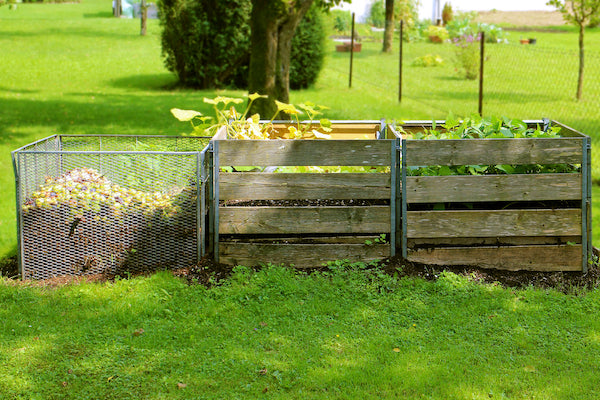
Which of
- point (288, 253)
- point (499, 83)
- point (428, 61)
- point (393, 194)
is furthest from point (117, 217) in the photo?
point (428, 61)

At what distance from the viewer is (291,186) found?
530cm

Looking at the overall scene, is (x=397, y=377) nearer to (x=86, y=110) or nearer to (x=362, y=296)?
(x=362, y=296)

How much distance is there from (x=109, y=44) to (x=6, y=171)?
19460 mm

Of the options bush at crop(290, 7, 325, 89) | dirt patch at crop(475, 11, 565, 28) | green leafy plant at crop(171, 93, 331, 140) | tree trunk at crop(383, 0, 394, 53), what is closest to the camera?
green leafy plant at crop(171, 93, 331, 140)

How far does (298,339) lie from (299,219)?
121 centimetres

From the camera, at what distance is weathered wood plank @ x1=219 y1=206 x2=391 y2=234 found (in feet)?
17.4

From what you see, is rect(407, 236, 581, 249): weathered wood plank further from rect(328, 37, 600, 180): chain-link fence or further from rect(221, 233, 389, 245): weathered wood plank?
rect(328, 37, 600, 180): chain-link fence

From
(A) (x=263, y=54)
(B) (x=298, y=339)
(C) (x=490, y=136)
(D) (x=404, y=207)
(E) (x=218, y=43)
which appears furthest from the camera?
(E) (x=218, y=43)

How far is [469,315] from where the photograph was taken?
470 cm

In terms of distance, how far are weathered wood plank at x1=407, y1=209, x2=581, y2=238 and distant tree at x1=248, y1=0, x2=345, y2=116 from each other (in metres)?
6.92

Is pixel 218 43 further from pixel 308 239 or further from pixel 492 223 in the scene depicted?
pixel 492 223

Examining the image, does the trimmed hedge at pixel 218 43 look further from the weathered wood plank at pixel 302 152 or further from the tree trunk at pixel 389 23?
the tree trunk at pixel 389 23

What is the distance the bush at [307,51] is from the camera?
17953 mm

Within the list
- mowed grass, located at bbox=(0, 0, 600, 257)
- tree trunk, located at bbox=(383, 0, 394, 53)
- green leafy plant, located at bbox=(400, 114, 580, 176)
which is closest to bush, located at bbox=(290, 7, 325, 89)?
mowed grass, located at bbox=(0, 0, 600, 257)
